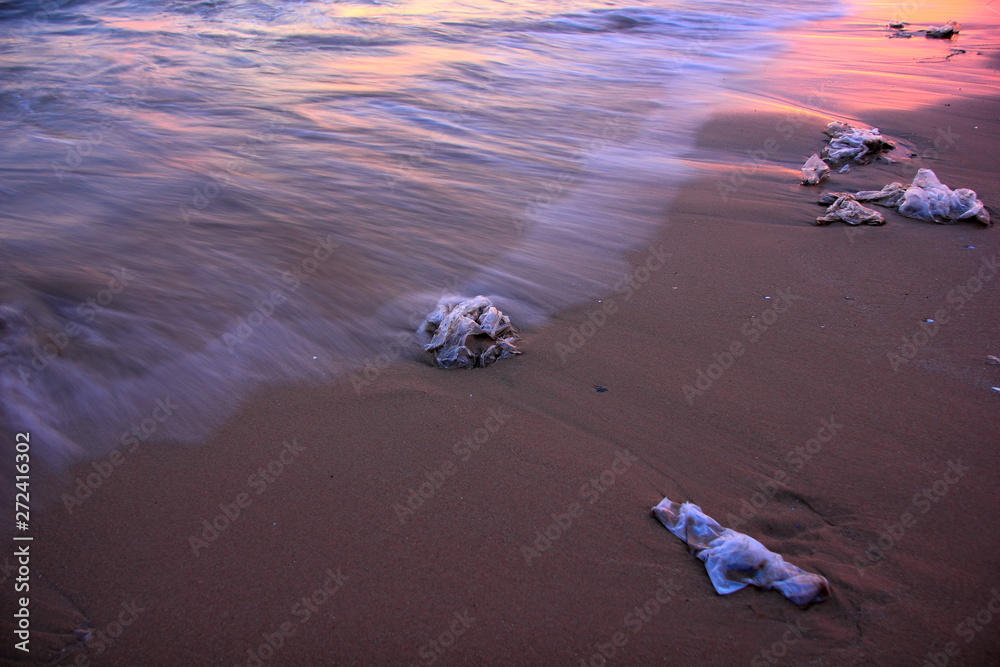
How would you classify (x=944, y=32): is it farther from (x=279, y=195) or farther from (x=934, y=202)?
(x=279, y=195)

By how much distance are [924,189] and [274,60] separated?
30.6 feet

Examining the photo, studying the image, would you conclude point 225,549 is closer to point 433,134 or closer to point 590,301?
point 590,301

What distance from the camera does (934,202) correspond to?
4.68 m

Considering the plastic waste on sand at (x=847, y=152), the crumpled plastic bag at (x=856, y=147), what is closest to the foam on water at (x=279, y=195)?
the plastic waste on sand at (x=847, y=152)

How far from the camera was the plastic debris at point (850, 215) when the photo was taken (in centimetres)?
465

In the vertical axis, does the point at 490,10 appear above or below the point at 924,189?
above

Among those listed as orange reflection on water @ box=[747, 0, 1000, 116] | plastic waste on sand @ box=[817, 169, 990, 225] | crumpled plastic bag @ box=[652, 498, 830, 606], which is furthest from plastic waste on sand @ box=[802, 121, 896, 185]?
crumpled plastic bag @ box=[652, 498, 830, 606]

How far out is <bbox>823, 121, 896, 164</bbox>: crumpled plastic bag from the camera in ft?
18.7

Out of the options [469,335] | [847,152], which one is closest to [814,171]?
[847,152]

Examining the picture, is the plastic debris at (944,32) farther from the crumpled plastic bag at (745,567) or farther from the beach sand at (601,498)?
the crumpled plastic bag at (745,567)

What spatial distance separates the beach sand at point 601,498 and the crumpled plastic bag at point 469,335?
129 mm

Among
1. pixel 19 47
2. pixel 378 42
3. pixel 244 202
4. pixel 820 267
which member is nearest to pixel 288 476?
pixel 244 202

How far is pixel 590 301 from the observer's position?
3965mm

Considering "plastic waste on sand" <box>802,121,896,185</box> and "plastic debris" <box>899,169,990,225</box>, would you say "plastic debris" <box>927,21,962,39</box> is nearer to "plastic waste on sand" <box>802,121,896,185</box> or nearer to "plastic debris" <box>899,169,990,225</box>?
"plastic waste on sand" <box>802,121,896,185</box>
